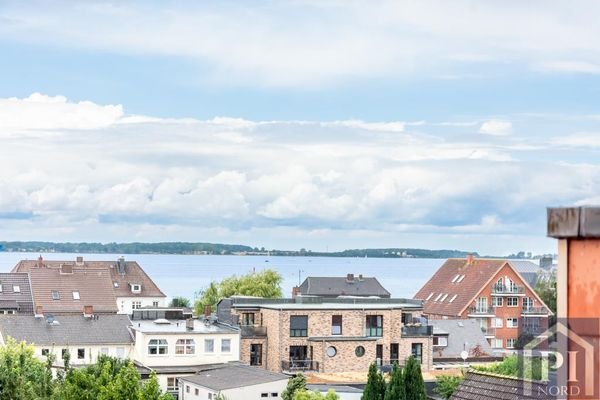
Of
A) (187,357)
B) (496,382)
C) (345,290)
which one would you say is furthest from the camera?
(345,290)

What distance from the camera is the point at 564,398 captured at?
605 centimetres

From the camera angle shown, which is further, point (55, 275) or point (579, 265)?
point (55, 275)

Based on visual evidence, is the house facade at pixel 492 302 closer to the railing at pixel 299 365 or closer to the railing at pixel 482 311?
the railing at pixel 482 311

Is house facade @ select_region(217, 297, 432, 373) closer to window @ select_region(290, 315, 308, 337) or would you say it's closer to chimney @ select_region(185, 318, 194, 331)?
window @ select_region(290, 315, 308, 337)

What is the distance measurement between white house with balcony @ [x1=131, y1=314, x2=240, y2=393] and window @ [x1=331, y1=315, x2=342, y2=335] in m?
5.51

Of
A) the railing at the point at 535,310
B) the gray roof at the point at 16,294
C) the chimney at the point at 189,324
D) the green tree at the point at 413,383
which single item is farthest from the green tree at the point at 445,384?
the gray roof at the point at 16,294

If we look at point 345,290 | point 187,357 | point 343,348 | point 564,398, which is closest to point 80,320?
point 187,357

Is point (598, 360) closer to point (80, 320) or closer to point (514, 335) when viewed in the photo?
point (80, 320)

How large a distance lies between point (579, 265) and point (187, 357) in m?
51.9

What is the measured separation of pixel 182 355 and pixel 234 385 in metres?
9.09

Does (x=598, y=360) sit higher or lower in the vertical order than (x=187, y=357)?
higher

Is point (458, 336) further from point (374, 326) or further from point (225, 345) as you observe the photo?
point (225, 345)

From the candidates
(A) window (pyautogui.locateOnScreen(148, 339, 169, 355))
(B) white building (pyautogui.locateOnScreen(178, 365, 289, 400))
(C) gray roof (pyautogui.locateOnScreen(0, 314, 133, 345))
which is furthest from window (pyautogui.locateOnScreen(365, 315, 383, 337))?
(C) gray roof (pyautogui.locateOnScreen(0, 314, 133, 345))

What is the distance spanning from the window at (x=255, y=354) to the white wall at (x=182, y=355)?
6.88 feet
